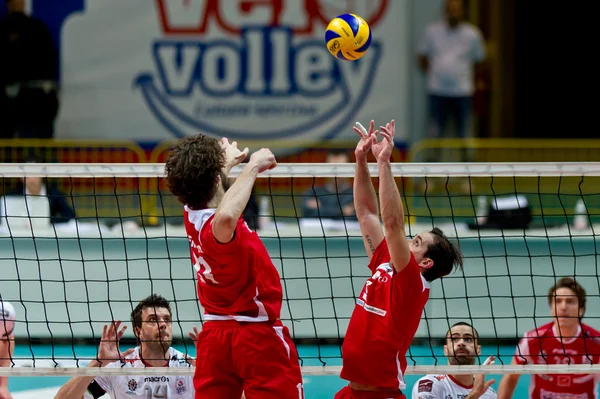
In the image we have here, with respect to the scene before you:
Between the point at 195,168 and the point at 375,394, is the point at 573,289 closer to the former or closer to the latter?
the point at 375,394

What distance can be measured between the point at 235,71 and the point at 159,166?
7.01 meters

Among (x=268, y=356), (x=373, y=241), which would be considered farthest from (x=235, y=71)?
(x=268, y=356)

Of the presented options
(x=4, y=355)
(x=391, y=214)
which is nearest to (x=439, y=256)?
(x=391, y=214)

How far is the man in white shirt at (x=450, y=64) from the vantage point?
12.4 metres

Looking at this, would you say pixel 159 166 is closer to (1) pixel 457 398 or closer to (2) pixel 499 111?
(1) pixel 457 398

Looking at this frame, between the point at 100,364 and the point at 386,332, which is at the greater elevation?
the point at 386,332

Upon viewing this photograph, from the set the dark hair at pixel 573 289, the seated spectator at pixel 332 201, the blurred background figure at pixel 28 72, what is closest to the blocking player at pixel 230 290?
the dark hair at pixel 573 289

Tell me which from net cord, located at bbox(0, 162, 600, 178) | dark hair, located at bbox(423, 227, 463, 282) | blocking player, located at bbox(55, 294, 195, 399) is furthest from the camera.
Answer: blocking player, located at bbox(55, 294, 195, 399)

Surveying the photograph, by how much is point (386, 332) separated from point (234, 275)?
3.12 ft

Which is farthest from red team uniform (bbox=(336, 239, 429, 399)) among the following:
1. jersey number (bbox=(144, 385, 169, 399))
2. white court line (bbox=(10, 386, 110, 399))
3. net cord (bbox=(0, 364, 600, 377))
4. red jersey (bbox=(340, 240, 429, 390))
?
white court line (bbox=(10, 386, 110, 399))

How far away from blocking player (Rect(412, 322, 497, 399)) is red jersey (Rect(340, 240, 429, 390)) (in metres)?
1.34

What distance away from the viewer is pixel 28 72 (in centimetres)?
1228

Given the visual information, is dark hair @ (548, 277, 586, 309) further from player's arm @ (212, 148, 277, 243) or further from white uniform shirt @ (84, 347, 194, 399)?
player's arm @ (212, 148, 277, 243)

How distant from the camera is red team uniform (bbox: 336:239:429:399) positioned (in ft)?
17.9
